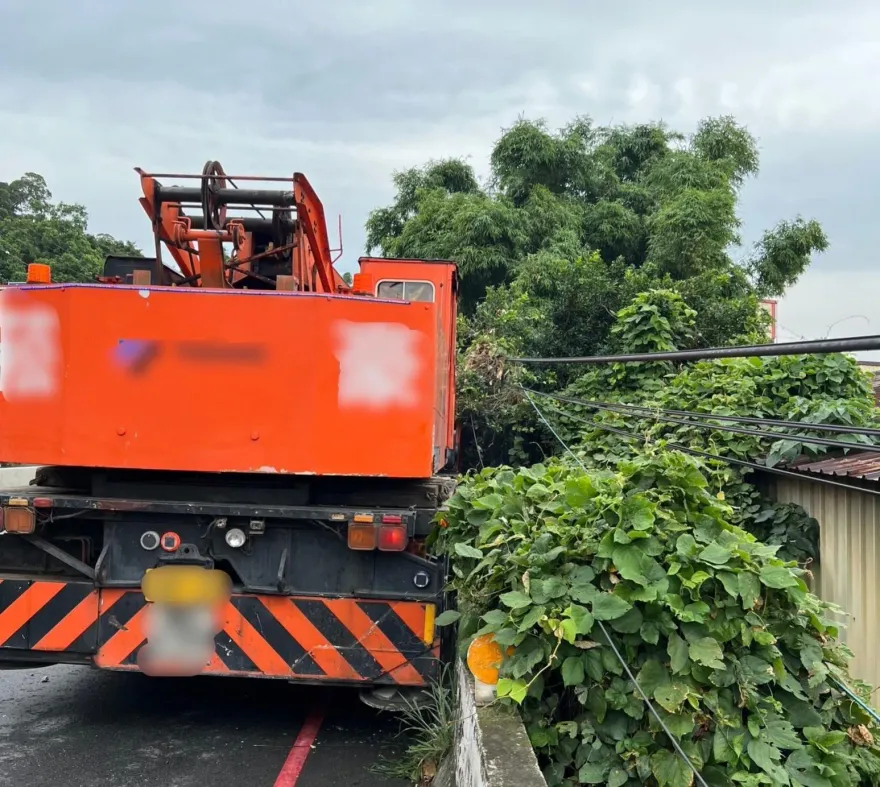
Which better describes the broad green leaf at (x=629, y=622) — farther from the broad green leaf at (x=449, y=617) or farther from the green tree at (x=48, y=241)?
the green tree at (x=48, y=241)

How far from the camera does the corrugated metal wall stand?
4734 mm

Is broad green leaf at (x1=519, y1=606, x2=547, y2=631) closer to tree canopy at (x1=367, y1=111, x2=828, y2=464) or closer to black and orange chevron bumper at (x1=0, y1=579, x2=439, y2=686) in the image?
black and orange chevron bumper at (x1=0, y1=579, x2=439, y2=686)

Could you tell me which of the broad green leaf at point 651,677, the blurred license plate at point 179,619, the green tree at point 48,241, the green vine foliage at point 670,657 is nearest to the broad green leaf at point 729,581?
the green vine foliage at point 670,657

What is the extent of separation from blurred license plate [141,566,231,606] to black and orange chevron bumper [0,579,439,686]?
0.27 ft

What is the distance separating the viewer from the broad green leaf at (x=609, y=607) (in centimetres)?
290

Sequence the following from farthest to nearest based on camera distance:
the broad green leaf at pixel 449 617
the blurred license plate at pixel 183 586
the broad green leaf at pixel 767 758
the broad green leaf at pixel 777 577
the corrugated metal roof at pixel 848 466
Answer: the corrugated metal roof at pixel 848 466, the blurred license plate at pixel 183 586, the broad green leaf at pixel 449 617, the broad green leaf at pixel 777 577, the broad green leaf at pixel 767 758

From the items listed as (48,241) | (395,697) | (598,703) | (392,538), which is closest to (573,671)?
(598,703)

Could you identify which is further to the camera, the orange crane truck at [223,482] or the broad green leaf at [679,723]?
the orange crane truck at [223,482]

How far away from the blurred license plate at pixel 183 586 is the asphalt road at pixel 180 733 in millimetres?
813

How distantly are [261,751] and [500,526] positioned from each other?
1993 millimetres

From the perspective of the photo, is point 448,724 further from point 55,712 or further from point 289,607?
point 55,712

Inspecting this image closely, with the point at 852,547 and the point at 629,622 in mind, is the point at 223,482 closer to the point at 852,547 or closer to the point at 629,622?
the point at 629,622

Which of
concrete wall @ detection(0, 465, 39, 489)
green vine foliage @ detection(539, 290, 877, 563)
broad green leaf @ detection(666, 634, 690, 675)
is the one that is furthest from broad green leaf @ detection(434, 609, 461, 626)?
concrete wall @ detection(0, 465, 39, 489)

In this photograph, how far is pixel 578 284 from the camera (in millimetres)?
10641
